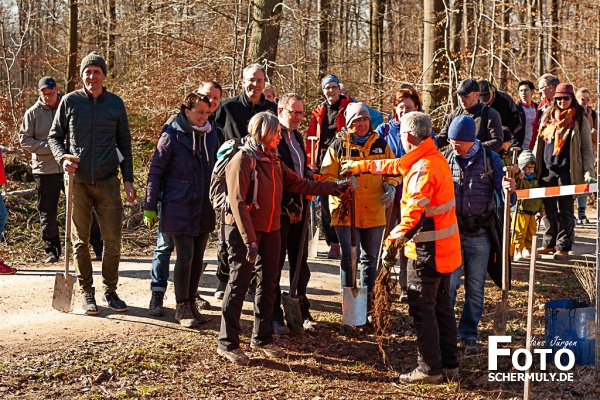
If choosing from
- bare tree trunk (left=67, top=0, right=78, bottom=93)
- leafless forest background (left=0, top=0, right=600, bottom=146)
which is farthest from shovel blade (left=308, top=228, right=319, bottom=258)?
bare tree trunk (left=67, top=0, right=78, bottom=93)

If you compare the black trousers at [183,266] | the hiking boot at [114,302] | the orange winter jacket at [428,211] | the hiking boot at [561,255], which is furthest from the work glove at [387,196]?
the hiking boot at [561,255]

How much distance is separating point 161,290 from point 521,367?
338 centimetres

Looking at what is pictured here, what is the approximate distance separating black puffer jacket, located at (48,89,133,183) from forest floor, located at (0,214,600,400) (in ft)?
4.66

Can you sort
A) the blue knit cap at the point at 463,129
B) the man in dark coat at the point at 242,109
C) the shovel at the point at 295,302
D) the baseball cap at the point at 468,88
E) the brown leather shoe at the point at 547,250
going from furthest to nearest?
the brown leather shoe at the point at 547,250 → the baseball cap at the point at 468,88 → the man in dark coat at the point at 242,109 → the shovel at the point at 295,302 → the blue knit cap at the point at 463,129

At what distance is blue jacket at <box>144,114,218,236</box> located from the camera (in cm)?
634

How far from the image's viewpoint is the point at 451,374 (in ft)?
18.4

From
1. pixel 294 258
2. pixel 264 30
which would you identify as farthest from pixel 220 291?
pixel 264 30

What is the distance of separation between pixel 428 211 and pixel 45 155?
5784mm

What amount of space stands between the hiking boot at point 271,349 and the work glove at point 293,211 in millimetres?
1135

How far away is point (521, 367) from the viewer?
584 centimetres

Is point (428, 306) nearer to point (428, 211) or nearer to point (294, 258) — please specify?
point (428, 211)

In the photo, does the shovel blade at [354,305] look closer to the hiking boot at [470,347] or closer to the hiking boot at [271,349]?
the hiking boot at [271,349]

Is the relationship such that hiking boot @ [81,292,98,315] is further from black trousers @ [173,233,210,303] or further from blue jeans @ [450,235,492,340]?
blue jeans @ [450,235,492,340]

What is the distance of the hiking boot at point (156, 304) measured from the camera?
6.67 meters
